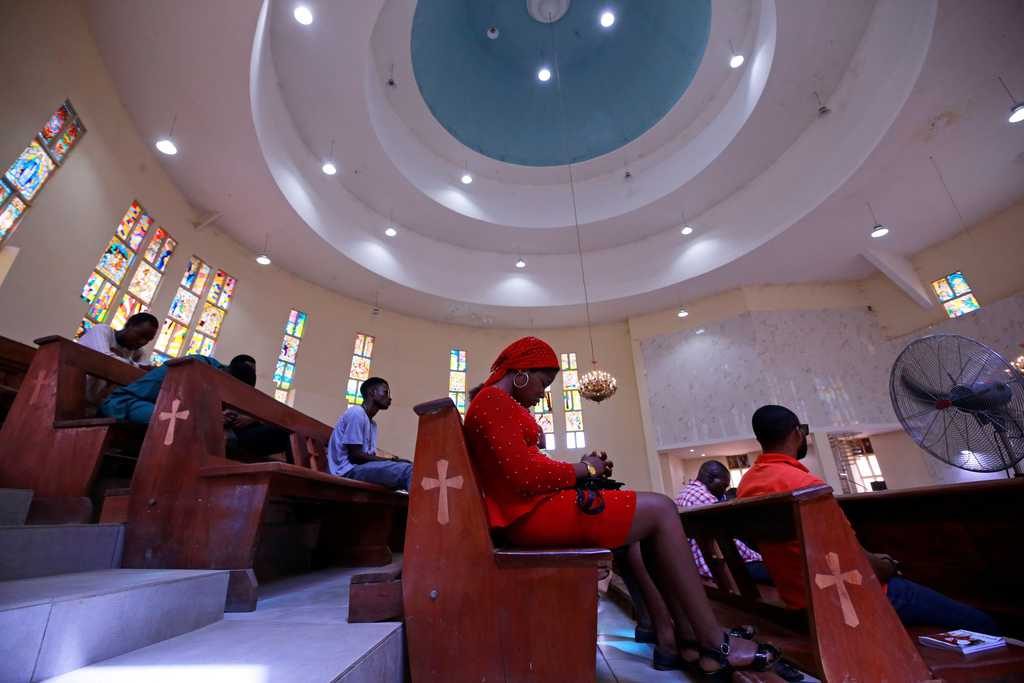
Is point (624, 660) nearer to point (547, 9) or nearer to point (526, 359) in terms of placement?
point (526, 359)

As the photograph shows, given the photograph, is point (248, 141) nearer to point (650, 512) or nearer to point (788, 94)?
point (650, 512)

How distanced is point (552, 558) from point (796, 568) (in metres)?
1.15

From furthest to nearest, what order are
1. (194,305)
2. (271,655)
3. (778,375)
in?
(778,375) → (194,305) → (271,655)

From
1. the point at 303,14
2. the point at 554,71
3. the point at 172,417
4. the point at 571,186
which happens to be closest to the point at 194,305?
the point at 303,14

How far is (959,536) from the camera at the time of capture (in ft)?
7.16

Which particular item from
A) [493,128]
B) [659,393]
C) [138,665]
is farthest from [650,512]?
[493,128]

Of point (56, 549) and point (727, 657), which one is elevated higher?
point (56, 549)

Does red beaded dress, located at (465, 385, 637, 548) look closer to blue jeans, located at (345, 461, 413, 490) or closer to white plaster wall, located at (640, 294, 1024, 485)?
blue jeans, located at (345, 461, 413, 490)

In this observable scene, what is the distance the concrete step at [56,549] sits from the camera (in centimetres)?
157

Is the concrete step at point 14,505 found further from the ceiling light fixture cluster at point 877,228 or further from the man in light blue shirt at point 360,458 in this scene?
the ceiling light fixture cluster at point 877,228

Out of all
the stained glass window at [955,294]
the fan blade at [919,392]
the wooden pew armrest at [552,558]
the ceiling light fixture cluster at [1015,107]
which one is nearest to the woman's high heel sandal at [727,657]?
the wooden pew armrest at [552,558]

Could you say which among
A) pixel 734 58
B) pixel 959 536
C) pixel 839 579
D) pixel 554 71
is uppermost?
pixel 554 71

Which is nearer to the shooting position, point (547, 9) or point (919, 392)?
point (919, 392)

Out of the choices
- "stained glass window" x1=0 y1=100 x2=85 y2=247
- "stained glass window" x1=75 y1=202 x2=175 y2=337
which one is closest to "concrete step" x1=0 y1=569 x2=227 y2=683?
"stained glass window" x1=0 y1=100 x2=85 y2=247
